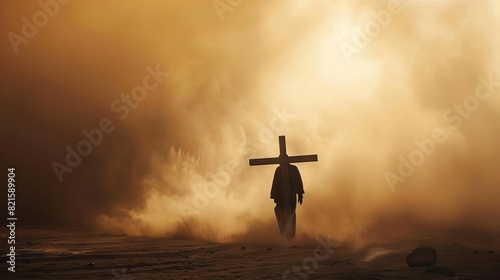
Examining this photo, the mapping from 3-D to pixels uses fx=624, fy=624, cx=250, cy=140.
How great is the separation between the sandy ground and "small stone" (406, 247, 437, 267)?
15 cm

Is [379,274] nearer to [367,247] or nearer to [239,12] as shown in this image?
[367,247]

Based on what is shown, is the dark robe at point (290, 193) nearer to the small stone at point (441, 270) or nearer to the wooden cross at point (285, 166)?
the wooden cross at point (285, 166)

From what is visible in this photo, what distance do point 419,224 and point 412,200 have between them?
3792mm

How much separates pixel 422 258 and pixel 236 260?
390 centimetres

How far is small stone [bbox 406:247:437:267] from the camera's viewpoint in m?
11.7

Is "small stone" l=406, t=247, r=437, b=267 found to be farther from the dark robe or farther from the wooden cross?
the dark robe

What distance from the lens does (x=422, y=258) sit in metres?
11.7

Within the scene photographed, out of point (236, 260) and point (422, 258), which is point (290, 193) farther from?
point (422, 258)

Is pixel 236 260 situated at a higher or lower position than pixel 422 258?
higher

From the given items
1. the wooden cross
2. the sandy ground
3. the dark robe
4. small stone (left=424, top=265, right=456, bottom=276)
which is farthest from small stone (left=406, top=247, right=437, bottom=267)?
the dark robe

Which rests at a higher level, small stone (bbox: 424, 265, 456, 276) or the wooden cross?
the wooden cross

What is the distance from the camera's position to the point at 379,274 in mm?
10875

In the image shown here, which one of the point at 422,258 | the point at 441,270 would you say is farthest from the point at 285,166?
the point at 441,270

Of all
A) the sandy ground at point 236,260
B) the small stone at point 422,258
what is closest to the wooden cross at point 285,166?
the sandy ground at point 236,260
